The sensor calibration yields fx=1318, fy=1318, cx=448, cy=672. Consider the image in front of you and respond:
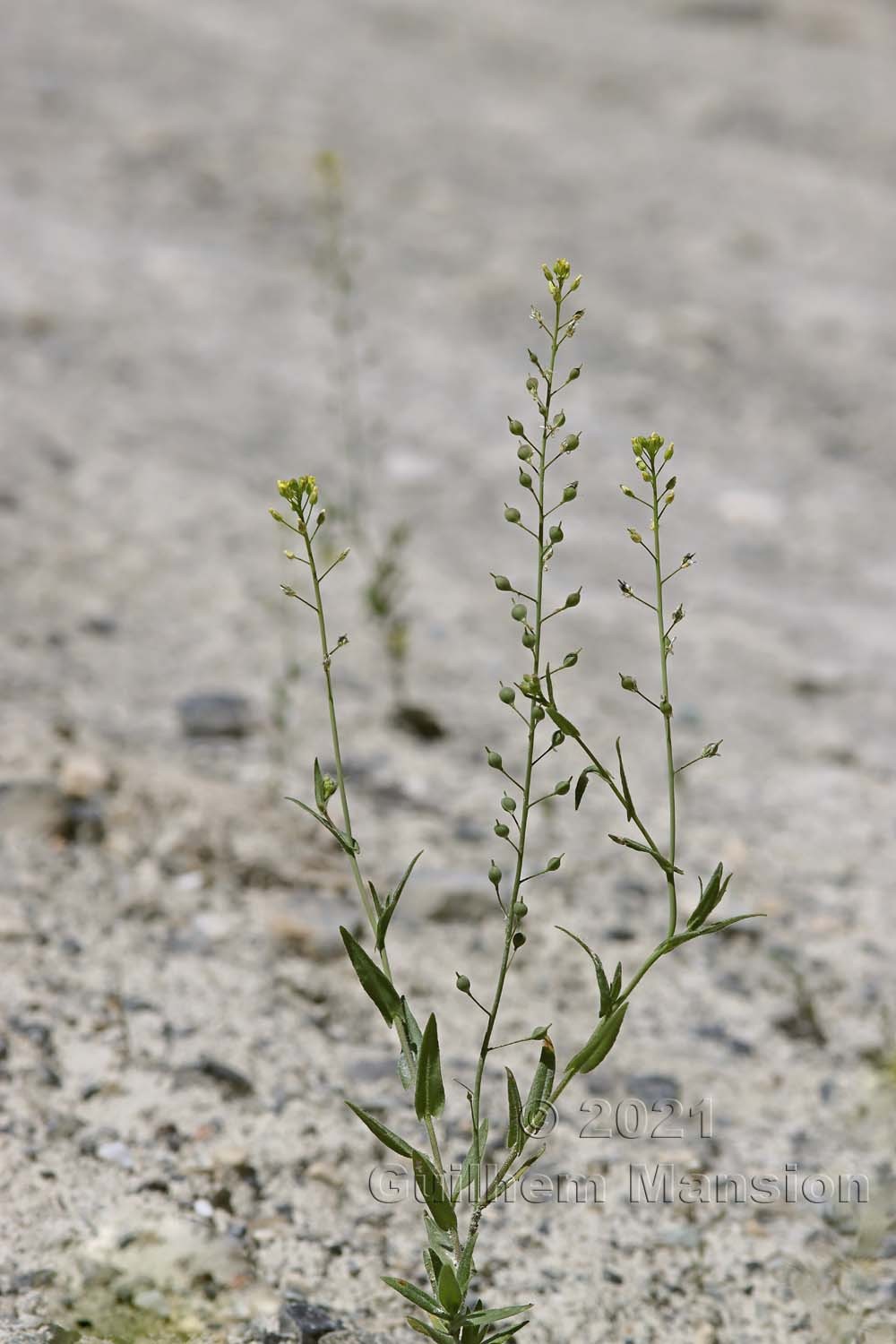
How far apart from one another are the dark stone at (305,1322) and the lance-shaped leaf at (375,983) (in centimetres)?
60

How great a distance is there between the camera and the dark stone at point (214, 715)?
3.68 metres

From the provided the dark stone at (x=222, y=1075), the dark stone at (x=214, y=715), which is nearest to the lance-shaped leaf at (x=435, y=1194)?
the dark stone at (x=222, y=1075)

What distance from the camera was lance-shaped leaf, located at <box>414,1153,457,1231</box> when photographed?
166 cm

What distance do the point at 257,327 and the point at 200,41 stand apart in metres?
3.56

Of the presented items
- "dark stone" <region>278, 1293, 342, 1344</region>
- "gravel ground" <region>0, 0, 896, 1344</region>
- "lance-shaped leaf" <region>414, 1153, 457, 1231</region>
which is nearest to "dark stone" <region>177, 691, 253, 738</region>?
"gravel ground" <region>0, 0, 896, 1344</region>

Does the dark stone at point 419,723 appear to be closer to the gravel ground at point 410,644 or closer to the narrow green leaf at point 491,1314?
the gravel ground at point 410,644

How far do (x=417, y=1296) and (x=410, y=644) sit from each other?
2.72 metres

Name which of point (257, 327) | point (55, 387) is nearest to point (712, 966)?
point (55, 387)

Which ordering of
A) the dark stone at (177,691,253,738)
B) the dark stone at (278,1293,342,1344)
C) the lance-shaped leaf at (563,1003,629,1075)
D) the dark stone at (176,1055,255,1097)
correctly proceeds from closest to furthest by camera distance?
the lance-shaped leaf at (563,1003,629,1075)
the dark stone at (278,1293,342,1344)
the dark stone at (176,1055,255,1097)
the dark stone at (177,691,253,738)

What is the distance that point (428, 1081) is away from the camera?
5.57 ft

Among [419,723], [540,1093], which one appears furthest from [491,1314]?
[419,723]

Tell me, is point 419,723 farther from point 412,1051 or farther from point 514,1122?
point 514,1122

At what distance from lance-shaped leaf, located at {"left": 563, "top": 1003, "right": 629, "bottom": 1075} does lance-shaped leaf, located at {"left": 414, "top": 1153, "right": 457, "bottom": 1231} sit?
0.71 ft

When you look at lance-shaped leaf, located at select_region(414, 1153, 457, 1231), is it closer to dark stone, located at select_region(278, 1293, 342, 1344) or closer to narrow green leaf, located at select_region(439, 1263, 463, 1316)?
narrow green leaf, located at select_region(439, 1263, 463, 1316)
